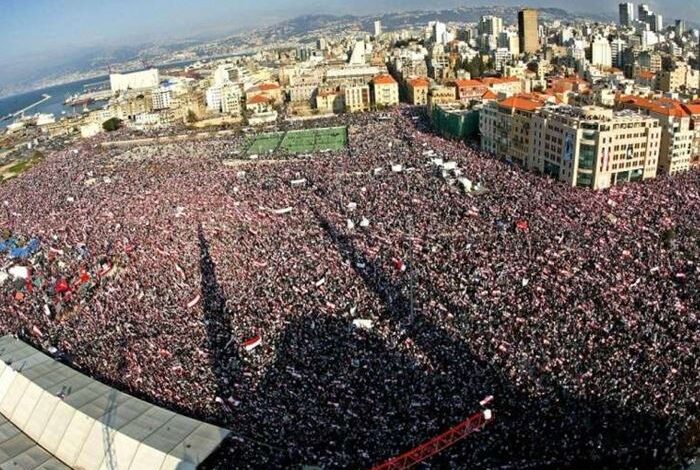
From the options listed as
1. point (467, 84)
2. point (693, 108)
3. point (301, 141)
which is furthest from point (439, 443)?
point (467, 84)

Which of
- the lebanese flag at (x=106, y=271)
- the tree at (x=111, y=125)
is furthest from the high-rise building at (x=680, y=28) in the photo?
the lebanese flag at (x=106, y=271)

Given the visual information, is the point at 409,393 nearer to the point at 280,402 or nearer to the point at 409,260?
the point at 280,402

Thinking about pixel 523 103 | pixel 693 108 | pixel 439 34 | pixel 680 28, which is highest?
pixel 523 103

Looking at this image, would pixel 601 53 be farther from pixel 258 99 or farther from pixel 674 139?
pixel 674 139

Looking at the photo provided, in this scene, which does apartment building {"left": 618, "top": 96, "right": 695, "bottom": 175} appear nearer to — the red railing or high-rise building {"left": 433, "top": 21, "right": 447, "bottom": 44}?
the red railing

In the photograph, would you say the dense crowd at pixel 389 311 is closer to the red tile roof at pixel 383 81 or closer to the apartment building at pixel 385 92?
the apartment building at pixel 385 92

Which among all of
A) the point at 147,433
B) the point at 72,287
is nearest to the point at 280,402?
the point at 147,433
